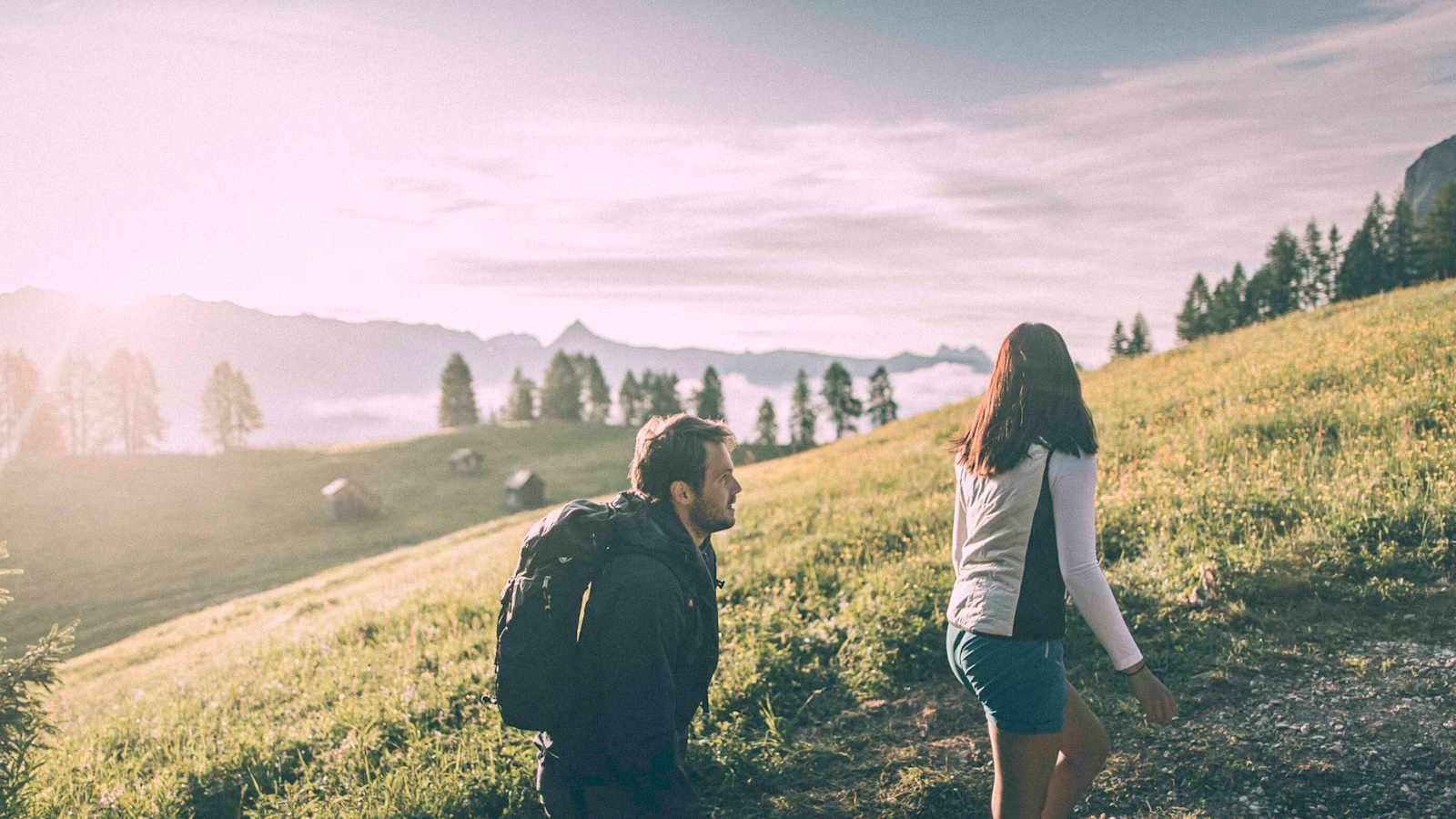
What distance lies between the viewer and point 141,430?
9250 cm

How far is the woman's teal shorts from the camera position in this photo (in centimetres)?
367

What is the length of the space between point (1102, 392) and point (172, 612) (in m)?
33.3

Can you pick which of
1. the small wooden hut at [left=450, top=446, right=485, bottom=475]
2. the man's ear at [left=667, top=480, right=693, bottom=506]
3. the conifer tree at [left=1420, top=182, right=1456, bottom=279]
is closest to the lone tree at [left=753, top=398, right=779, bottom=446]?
the small wooden hut at [left=450, top=446, right=485, bottom=475]

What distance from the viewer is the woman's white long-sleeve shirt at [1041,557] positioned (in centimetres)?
357

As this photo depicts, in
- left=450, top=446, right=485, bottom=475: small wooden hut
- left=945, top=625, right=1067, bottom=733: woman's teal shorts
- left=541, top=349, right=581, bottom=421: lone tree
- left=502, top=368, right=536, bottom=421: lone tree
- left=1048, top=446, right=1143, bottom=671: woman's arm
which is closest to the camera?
left=1048, top=446, right=1143, bottom=671: woman's arm

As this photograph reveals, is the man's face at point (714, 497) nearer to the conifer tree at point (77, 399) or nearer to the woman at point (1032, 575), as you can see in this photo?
the woman at point (1032, 575)

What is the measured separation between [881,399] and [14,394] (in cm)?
9518

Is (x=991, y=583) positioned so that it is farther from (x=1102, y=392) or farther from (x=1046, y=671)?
(x=1102, y=392)

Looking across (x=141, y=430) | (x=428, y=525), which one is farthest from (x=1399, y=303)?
(x=141, y=430)

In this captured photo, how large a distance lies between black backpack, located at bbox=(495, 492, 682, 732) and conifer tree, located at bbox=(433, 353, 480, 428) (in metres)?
98.5

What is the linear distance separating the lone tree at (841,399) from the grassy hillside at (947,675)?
259ft

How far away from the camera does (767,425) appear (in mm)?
100688

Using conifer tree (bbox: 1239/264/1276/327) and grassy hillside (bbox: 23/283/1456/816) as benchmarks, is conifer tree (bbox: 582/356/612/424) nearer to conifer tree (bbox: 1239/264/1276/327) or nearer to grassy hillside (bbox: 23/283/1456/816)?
conifer tree (bbox: 1239/264/1276/327)

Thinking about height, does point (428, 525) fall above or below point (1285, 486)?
below
